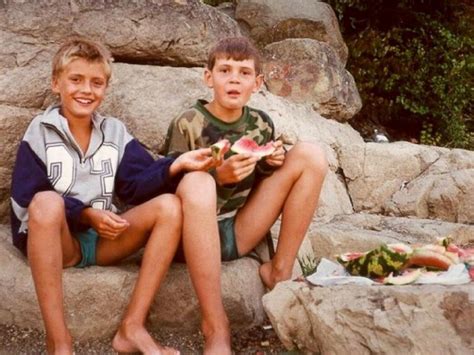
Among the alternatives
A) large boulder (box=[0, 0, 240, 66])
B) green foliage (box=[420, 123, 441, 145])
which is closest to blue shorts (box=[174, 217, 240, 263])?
large boulder (box=[0, 0, 240, 66])

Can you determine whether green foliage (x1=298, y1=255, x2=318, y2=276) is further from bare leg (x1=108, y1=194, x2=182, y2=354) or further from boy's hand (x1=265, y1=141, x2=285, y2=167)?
bare leg (x1=108, y1=194, x2=182, y2=354)

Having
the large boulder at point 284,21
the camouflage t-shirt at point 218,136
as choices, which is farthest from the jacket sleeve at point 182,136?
the large boulder at point 284,21

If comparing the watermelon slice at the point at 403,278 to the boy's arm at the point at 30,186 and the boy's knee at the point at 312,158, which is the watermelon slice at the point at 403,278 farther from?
the boy's arm at the point at 30,186

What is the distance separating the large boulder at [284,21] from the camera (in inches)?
273

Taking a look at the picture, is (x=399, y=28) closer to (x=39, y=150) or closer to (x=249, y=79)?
(x=249, y=79)

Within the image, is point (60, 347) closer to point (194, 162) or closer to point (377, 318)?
point (194, 162)

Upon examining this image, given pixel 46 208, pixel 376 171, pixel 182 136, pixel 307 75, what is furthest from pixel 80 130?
pixel 376 171

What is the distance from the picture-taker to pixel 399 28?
8.67 m

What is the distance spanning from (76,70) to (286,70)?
8.93ft

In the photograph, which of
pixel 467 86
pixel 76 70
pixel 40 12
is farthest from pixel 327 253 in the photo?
pixel 467 86

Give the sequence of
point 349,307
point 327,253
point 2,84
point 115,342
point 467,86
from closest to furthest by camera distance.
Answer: point 349,307 < point 115,342 < point 2,84 < point 327,253 < point 467,86

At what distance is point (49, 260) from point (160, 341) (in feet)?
2.47

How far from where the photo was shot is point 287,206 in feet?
12.3

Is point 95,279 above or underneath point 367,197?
above
